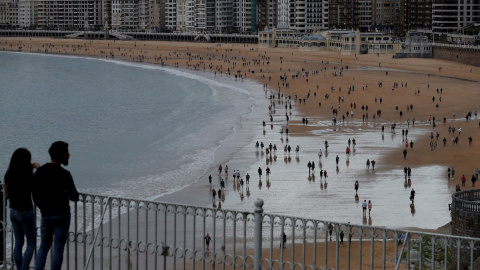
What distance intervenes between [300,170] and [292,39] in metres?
121

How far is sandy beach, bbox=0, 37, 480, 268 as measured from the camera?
30875 millimetres

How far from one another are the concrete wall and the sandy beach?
1.59 m

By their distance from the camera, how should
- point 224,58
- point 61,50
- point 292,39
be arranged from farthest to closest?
point 61,50 → point 292,39 → point 224,58

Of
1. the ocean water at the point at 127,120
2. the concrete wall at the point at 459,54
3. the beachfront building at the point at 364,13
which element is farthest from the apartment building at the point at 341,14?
the ocean water at the point at 127,120

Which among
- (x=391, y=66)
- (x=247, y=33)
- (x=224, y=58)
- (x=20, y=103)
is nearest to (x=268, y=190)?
(x=20, y=103)

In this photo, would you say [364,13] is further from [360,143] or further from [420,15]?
[360,143]

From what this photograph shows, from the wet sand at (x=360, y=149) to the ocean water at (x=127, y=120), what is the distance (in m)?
1.74

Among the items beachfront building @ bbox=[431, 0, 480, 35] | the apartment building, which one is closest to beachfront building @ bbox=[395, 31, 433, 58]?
beachfront building @ bbox=[431, 0, 480, 35]

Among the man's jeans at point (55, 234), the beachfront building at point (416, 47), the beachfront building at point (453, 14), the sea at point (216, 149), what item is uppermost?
the beachfront building at point (453, 14)

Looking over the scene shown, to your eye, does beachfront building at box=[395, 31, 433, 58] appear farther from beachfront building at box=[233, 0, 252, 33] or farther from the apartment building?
beachfront building at box=[233, 0, 252, 33]

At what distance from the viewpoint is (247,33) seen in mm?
188000

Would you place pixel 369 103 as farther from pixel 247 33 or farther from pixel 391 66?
pixel 247 33

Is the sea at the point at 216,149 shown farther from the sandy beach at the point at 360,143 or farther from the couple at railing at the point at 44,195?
the couple at railing at the point at 44,195

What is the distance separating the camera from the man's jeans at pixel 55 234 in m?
9.82
